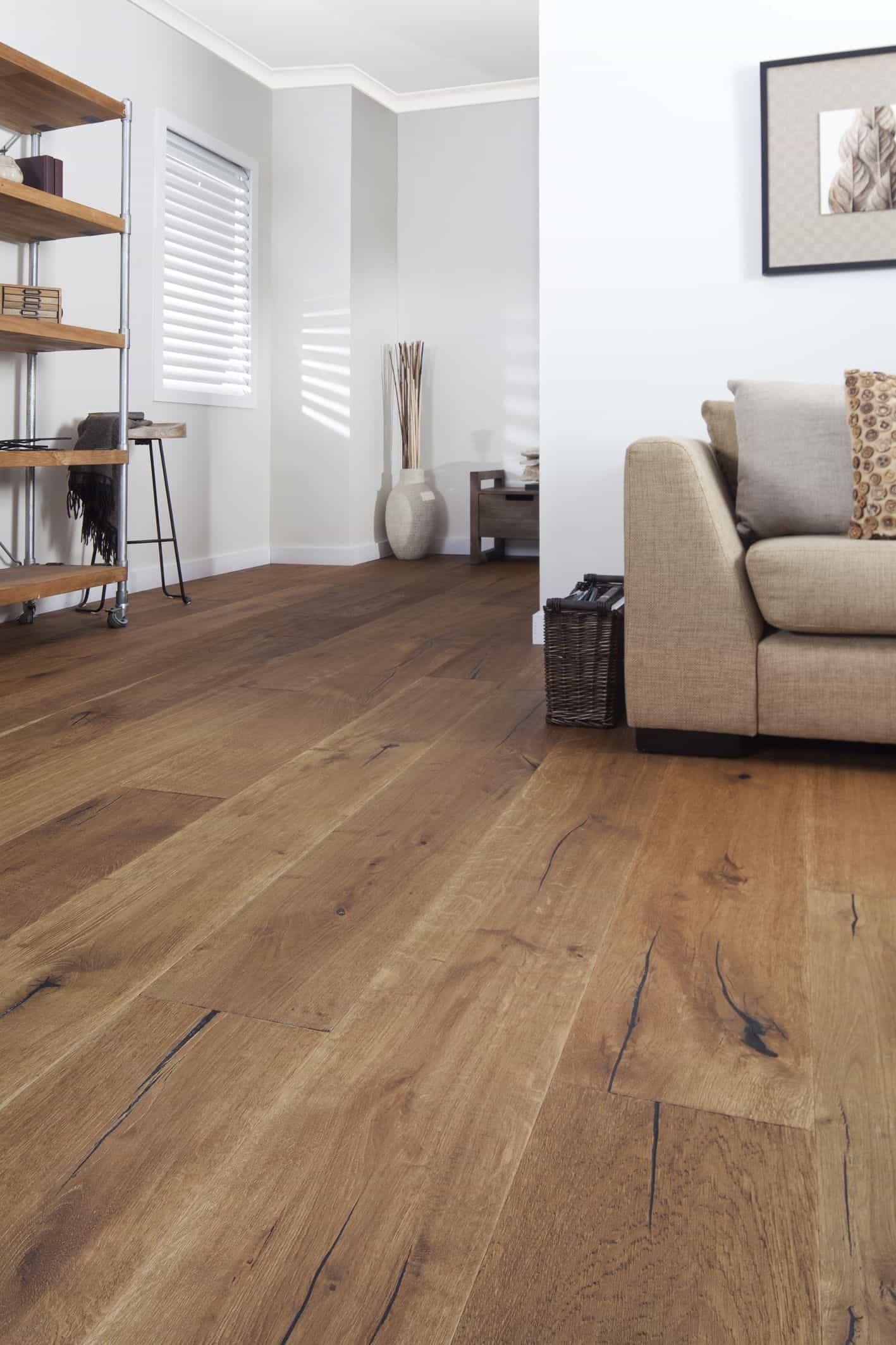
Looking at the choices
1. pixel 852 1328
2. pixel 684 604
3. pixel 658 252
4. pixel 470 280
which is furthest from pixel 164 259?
pixel 852 1328

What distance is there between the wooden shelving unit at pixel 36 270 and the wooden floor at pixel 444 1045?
137cm

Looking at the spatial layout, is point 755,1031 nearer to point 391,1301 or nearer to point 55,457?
point 391,1301

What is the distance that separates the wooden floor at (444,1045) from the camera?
83cm

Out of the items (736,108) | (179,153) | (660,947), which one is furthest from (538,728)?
(179,153)

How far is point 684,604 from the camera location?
89.9 inches

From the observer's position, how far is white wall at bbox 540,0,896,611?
10.4 feet

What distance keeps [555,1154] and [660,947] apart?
0.46 metres

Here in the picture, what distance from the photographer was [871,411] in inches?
93.9

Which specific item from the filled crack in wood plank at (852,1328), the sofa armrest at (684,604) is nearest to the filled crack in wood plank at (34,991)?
the filled crack in wood plank at (852,1328)

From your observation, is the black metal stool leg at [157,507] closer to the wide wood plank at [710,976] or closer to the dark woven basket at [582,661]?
the dark woven basket at [582,661]

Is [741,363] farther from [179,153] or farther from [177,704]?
[179,153]

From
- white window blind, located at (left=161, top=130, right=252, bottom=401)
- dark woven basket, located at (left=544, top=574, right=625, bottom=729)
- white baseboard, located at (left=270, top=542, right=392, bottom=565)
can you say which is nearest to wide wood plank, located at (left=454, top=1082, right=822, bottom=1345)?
dark woven basket, located at (left=544, top=574, right=625, bottom=729)

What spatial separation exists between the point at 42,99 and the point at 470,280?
3344 mm

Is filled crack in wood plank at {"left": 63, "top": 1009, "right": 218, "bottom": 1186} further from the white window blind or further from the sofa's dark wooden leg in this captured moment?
the white window blind
